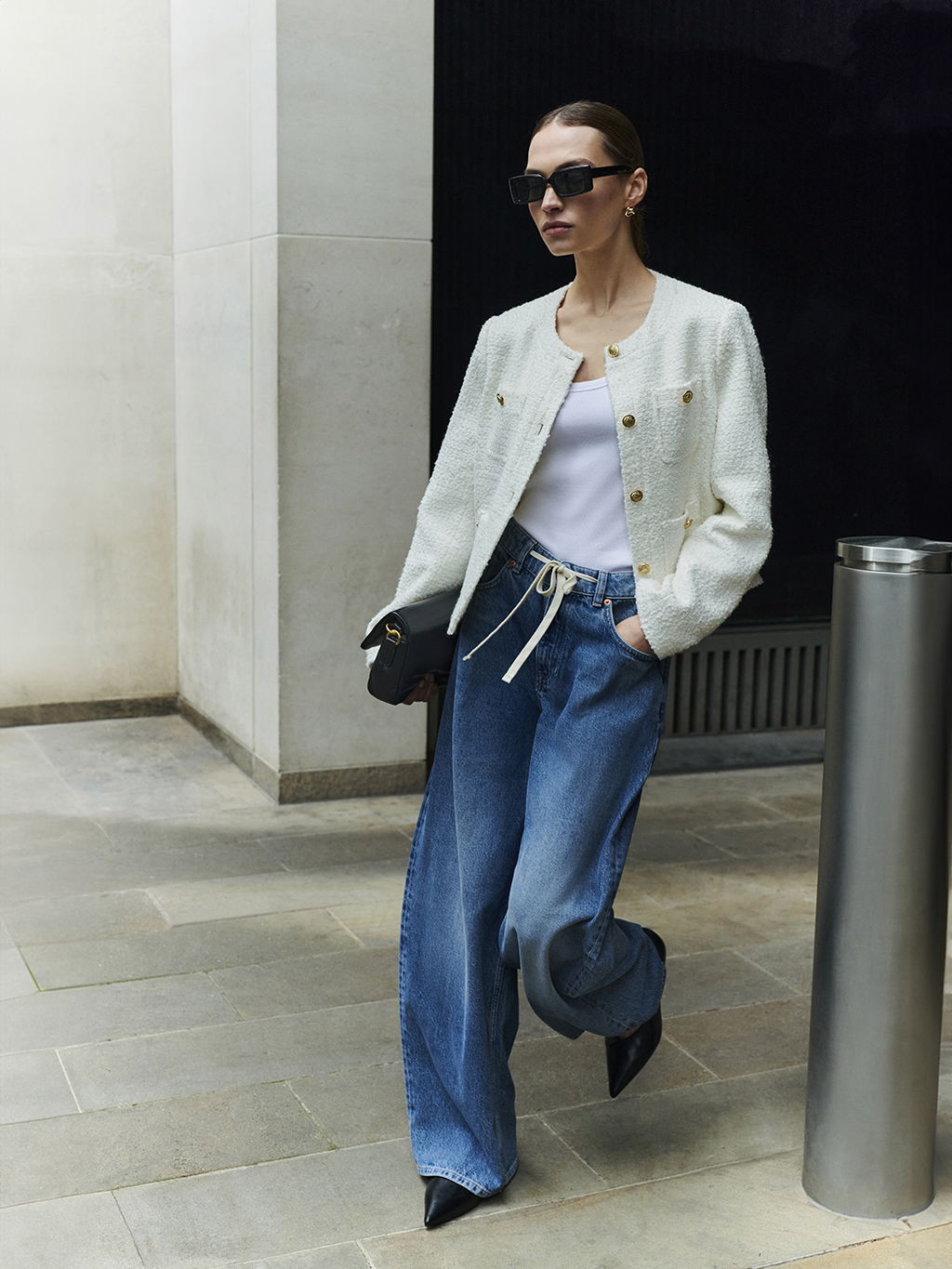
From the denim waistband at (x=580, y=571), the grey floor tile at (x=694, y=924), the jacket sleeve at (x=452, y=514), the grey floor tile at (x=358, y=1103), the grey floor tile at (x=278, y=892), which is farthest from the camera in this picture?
the grey floor tile at (x=278, y=892)

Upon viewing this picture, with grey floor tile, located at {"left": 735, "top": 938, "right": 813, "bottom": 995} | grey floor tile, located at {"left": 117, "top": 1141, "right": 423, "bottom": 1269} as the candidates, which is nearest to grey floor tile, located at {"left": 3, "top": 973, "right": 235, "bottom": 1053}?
grey floor tile, located at {"left": 117, "top": 1141, "right": 423, "bottom": 1269}

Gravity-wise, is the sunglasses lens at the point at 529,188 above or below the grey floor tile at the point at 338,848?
above

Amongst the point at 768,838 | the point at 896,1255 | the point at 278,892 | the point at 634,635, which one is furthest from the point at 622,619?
the point at 768,838

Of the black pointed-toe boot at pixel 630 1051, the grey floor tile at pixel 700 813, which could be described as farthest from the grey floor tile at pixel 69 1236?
the grey floor tile at pixel 700 813

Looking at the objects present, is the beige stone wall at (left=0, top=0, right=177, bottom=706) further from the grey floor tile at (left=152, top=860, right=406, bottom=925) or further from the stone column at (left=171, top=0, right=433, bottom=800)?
the grey floor tile at (left=152, top=860, right=406, bottom=925)

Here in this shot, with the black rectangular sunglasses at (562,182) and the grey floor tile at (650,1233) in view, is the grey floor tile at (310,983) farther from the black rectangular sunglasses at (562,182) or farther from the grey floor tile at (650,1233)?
the black rectangular sunglasses at (562,182)

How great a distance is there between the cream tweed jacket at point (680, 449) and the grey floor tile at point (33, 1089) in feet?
4.97

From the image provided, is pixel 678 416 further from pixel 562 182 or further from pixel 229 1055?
pixel 229 1055

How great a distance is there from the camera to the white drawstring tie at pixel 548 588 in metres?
2.67

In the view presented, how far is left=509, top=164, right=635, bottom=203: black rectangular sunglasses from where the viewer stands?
8.48 ft

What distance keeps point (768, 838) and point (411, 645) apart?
2.71 metres

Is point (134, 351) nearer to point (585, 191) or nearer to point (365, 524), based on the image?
point (365, 524)

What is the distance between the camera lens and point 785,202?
5.95m

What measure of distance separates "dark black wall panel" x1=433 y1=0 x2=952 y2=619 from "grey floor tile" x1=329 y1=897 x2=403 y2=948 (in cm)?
200
